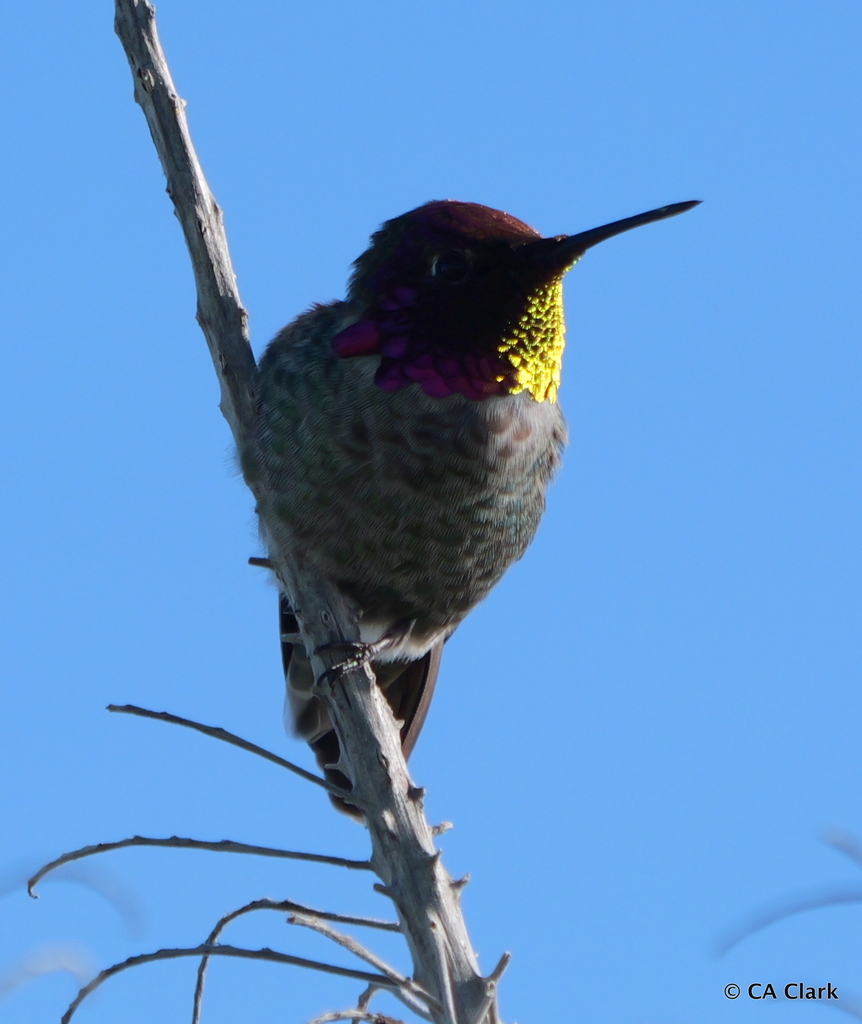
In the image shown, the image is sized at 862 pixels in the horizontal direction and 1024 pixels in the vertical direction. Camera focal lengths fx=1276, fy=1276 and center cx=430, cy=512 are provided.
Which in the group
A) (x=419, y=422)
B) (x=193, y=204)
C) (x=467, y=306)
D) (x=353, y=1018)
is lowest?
(x=353, y=1018)

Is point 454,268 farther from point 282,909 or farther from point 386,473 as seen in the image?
point 282,909

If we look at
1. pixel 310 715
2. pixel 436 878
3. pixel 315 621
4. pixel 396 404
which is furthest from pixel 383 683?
pixel 436 878

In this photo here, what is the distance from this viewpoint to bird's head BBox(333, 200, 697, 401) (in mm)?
4184

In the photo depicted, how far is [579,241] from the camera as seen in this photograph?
4.17m

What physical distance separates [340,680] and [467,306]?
1646 millimetres

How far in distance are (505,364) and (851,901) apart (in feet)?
8.18

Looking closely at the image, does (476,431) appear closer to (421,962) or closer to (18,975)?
(421,962)

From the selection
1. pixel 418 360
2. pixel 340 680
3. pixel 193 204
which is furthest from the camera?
pixel 418 360

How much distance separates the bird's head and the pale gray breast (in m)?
0.07

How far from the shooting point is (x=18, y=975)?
231 centimetres

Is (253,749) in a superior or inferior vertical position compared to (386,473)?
inferior

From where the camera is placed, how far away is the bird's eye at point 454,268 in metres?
4.32

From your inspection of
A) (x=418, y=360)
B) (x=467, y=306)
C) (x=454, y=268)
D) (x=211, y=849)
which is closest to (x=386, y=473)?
(x=418, y=360)

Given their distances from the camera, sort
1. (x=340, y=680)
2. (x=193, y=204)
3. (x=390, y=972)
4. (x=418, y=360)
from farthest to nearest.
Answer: (x=418, y=360) < (x=193, y=204) < (x=340, y=680) < (x=390, y=972)
